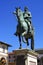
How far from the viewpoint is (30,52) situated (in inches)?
583

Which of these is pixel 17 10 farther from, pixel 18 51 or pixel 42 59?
pixel 42 59

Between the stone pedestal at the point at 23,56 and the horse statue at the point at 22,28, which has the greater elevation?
the horse statue at the point at 22,28

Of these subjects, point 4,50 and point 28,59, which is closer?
point 28,59

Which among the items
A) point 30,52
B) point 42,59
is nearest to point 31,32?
point 30,52

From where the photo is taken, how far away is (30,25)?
1572cm

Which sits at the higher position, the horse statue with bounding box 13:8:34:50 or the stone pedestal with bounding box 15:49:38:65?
the horse statue with bounding box 13:8:34:50

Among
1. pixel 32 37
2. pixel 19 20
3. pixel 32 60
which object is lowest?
pixel 32 60

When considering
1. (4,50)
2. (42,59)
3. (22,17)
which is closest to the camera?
(22,17)

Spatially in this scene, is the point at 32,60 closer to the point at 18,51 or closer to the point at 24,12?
the point at 18,51

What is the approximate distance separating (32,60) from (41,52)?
46.1m

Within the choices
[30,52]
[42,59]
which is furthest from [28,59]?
[42,59]

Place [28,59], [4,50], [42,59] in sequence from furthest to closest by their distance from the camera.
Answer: [42,59] → [4,50] → [28,59]

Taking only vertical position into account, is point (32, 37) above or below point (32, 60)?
above

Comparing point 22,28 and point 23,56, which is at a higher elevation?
point 22,28
